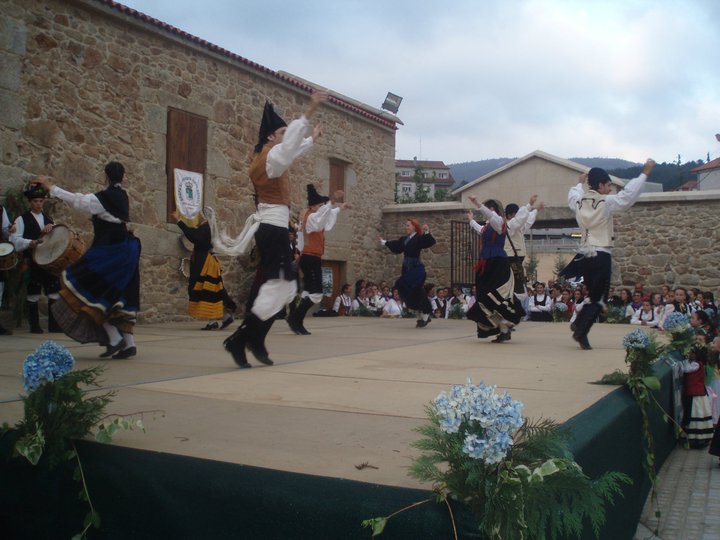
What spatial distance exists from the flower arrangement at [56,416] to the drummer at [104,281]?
2.98 m

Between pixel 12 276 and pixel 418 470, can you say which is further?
pixel 12 276

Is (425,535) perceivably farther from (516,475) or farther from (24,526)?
(24,526)

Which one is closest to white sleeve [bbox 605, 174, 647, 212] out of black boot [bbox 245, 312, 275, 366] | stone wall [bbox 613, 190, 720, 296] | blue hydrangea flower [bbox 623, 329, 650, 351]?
blue hydrangea flower [bbox 623, 329, 650, 351]

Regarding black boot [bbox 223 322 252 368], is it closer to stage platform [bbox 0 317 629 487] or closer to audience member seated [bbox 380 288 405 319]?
stage platform [bbox 0 317 629 487]

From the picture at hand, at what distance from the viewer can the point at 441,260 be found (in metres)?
17.3

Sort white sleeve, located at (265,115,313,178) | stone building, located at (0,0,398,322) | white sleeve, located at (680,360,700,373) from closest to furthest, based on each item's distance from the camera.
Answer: white sleeve, located at (265,115,313,178), white sleeve, located at (680,360,700,373), stone building, located at (0,0,398,322)

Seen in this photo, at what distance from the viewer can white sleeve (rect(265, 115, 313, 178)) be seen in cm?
469

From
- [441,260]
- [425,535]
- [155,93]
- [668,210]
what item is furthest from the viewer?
[441,260]

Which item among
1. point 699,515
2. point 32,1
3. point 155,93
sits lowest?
point 699,515

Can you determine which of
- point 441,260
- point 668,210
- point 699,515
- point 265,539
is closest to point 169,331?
point 699,515

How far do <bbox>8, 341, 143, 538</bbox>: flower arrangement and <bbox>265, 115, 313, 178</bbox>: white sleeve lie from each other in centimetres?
257

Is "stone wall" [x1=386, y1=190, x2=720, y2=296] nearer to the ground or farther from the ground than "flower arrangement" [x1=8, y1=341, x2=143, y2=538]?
farther from the ground

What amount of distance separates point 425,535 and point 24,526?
1.55 metres

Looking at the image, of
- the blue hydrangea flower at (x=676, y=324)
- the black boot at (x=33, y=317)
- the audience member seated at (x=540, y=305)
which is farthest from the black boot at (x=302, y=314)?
the audience member seated at (x=540, y=305)
